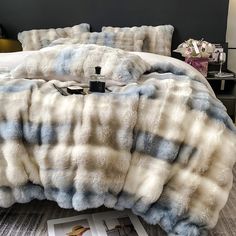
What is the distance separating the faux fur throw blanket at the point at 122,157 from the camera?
1177 millimetres

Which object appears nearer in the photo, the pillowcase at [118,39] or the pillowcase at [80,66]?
the pillowcase at [80,66]

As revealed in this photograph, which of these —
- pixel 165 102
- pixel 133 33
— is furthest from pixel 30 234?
pixel 133 33

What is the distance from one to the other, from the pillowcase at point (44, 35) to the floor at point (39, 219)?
1.86 meters

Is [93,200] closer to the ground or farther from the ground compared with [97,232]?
farther from the ground

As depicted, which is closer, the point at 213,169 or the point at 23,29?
the point at 213,169

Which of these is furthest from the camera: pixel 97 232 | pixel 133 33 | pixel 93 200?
pixel 133 33

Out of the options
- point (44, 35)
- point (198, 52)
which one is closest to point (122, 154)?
point (198, 52)

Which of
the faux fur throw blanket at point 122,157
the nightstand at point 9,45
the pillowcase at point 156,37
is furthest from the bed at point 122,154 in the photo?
the nightstand at point 9,45

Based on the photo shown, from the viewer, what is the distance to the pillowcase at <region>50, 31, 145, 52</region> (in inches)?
113

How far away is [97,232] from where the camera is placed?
53.2 inches

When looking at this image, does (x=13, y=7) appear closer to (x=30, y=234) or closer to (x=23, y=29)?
(x=23, y=29)

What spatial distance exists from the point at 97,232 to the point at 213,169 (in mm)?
578

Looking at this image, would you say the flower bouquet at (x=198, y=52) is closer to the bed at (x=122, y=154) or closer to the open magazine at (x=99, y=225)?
the bed at (x=122, y=154)

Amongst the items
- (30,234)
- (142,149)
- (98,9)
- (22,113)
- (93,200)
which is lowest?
(30,234)
